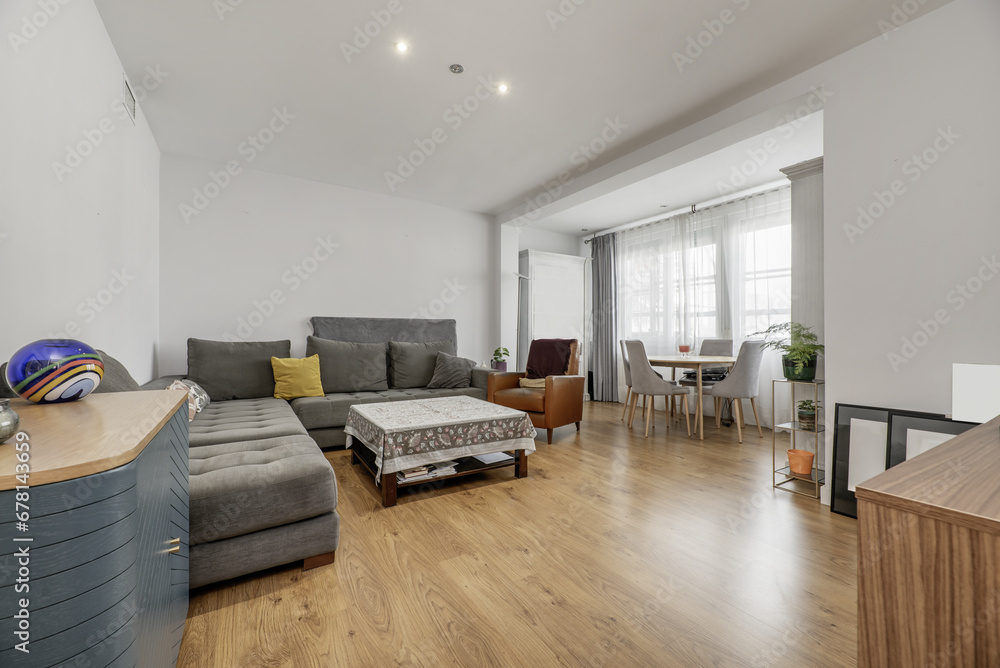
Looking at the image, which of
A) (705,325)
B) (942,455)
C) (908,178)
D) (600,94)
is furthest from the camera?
(705,325)

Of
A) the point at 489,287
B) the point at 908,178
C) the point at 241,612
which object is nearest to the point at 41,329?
the point at 241,612

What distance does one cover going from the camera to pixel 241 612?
4.81 ft

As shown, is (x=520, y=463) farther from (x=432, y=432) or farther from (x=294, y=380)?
(x=294, y=380)

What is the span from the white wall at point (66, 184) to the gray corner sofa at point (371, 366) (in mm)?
1382

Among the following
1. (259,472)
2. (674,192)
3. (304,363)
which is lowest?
(259,472)

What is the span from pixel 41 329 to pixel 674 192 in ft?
16.4

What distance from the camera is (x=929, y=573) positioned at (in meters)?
0.53

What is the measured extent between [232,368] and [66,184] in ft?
6.81

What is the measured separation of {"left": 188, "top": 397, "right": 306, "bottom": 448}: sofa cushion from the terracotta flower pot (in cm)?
299

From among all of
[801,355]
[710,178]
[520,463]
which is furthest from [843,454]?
[710,178]

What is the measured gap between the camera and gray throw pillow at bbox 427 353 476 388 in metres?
4.42

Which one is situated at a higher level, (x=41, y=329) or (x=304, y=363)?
(x=41, y=329)

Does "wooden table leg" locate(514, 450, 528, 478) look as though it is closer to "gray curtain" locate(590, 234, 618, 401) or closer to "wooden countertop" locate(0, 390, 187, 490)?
"wooden countertop" locate(0, 390, 187, 490)

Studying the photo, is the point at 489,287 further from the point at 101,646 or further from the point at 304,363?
the point at 101,646
